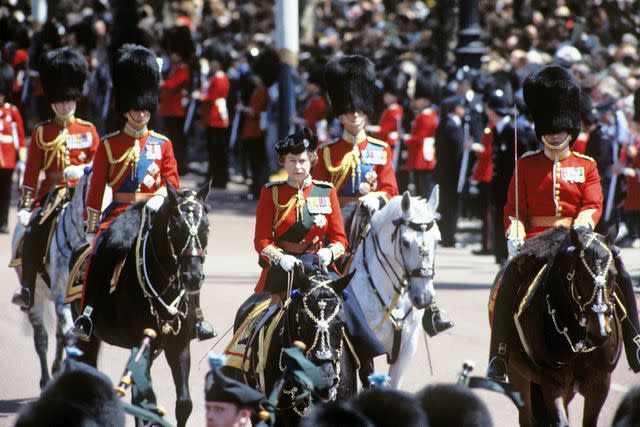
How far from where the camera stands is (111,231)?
9711 mm

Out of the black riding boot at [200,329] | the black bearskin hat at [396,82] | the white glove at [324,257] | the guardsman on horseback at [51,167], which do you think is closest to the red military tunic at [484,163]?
the black bearskin hat at [396,82]

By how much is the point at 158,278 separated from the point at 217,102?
13.2 metres

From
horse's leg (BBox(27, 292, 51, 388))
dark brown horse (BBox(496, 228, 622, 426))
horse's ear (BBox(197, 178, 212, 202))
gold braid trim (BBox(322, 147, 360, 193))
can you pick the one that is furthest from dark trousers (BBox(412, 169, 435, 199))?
horse's ear (BBox(197, 178, 212, 202))

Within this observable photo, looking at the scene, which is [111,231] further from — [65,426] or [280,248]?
[65,426]

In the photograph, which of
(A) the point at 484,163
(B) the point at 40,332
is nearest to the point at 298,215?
(B) the point at 40,332

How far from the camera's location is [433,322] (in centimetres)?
1022

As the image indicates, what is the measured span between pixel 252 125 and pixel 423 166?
4009 mm

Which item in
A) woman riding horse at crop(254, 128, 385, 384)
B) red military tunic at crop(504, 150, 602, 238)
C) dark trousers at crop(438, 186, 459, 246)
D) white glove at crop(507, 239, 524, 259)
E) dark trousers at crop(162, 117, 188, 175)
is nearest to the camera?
woman riding horse at crop(254, 128, 385, 384)

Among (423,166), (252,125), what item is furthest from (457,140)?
(252,125)

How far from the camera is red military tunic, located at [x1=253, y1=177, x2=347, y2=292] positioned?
352 inches

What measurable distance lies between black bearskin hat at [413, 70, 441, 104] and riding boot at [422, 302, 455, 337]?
8745mm

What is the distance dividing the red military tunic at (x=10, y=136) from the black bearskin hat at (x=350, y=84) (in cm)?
677

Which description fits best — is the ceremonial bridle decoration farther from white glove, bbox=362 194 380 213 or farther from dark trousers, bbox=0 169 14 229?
dark trousers, bbox=0 169 14 229

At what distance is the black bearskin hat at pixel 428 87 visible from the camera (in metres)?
18.8
